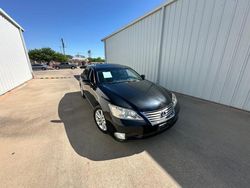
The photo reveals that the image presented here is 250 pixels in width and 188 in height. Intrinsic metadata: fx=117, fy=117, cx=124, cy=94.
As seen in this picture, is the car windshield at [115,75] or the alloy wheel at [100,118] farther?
the car windshield at [115,75]

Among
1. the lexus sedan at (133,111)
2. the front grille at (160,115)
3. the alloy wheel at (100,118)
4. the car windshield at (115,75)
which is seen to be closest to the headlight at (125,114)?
A: the lexus sedan at (133,111)

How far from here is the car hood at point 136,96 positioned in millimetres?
2014

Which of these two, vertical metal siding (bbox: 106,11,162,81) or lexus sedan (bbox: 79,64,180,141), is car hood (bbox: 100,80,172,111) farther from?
vertical metal siding (bbox: 106,11,162,81)

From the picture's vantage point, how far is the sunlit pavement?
156cm

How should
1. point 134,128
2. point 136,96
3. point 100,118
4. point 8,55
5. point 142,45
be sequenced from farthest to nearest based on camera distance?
point 142,45, point 8,55, point 100,118, point 136,96, point 134,128

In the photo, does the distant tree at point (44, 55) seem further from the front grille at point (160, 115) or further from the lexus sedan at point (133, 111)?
the front grille at point (160, 115)

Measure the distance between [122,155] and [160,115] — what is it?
93 centimetres

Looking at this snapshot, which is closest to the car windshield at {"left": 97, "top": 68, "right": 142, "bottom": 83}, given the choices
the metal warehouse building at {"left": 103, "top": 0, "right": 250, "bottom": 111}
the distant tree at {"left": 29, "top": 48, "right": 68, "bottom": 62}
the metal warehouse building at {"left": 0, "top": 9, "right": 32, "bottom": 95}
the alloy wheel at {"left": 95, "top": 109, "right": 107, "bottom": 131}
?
the alloy wheel at {"left": 95, "top": 109, "right": 107, "bottom": 131}

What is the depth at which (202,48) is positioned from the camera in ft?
13.3

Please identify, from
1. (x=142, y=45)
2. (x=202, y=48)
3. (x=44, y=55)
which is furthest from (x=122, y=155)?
(x=44, y=55)

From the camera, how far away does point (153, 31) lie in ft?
19.3

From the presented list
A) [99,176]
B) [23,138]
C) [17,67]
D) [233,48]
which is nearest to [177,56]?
[233,48]

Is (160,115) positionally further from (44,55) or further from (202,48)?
(44,55)

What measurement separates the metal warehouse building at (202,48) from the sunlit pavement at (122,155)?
1114 mm
